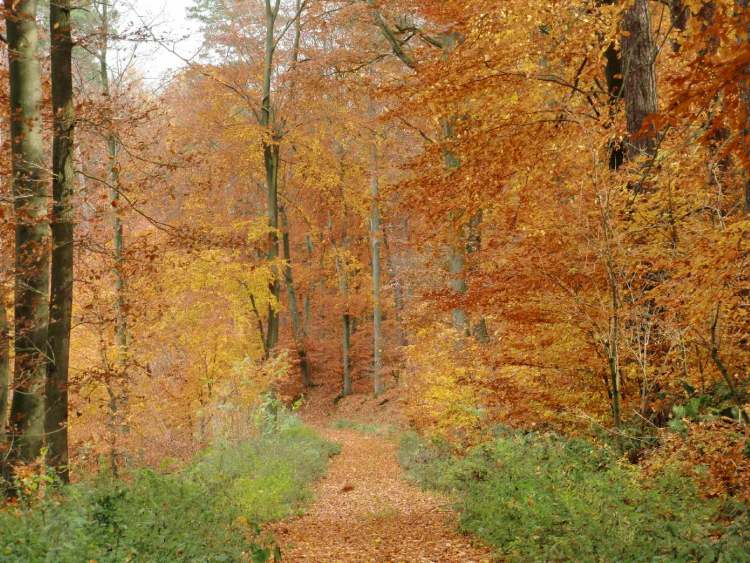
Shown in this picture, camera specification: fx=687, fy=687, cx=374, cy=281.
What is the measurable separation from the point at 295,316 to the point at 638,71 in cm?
2074

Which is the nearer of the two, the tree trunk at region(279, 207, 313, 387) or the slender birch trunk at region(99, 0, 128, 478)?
the slender birch trunk at region(99, 0, 128, 478)

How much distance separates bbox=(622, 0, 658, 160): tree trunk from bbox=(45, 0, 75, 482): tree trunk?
20.8 feet

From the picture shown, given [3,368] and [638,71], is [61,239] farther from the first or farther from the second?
[638,71]

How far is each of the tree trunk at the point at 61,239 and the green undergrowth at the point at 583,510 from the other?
4.42m

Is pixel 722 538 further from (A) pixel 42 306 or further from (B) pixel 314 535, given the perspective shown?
(A) pixel 42 306

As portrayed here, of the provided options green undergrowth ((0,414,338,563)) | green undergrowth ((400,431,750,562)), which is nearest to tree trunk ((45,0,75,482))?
green undergrowth ((0,414,338,563))

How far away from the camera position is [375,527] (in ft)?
26.8

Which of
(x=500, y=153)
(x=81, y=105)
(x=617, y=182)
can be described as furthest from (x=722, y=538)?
(x=81, y=105)

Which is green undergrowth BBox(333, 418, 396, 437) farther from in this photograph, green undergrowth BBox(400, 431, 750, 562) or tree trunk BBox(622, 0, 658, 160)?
tree trunk BBox(622, 0, 658, 160)

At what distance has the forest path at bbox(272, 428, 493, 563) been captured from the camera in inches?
261

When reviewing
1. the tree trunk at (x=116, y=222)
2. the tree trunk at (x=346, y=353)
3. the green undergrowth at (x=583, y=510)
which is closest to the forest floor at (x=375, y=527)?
the green undergrowth at (x=583, y=510)

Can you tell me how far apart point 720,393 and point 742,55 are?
4905 mm

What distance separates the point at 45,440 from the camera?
7.02 m

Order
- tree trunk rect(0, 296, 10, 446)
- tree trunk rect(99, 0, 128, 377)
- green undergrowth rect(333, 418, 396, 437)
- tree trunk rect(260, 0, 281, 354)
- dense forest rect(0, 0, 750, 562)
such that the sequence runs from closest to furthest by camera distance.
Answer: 1. dense forest rect(0, 0, 750, 562)
2. tree trunk rect(0, 296, 10, 446)
3. tree trunk rect(99, 0, 128, 377)
4. tree trunk rect(260, 0, 281, 354)
5. green undergrowth rect(333, 418, 396, 437)
